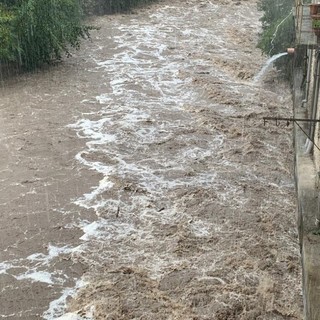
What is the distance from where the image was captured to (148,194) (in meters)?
11.0

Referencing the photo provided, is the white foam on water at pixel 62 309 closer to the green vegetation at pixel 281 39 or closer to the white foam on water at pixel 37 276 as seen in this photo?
the white foam on water at pixel 37 276

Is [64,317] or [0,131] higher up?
[0,131]

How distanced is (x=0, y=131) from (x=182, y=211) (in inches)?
243

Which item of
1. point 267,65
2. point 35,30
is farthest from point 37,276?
point 267,65

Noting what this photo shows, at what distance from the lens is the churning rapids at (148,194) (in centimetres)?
828

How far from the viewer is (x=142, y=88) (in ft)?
56.3

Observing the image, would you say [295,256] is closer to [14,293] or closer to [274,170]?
[274,170]

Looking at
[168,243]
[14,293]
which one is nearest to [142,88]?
[168,243]

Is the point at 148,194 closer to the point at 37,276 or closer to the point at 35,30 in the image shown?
the point at 37,276

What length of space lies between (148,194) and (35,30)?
920 centimetres

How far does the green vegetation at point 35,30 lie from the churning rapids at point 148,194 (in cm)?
71

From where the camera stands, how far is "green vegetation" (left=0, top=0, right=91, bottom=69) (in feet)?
55.9

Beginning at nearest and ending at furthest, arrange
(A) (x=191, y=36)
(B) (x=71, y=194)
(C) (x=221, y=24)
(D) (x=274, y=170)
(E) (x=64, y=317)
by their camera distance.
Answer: (E) (x=64, y=317)
(B) (x=71, y=194)
(D) (x=274, y=170)
(A) (x=191, y=36)
(C) (x=221, y=24)

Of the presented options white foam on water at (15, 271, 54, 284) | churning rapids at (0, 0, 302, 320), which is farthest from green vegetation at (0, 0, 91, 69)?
white foam on water at (15, 271, 54, 284)
